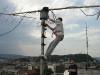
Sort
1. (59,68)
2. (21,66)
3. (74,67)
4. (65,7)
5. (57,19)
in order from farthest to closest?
1. (21,66)
2. (59,68)
3. (74,67)
4. (57,19)
5. (65,7)

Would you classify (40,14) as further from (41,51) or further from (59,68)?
(59,68)

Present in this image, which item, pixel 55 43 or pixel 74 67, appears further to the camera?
pixel 74 67

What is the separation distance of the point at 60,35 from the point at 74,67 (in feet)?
4.36

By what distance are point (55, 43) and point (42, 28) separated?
69 centimetres

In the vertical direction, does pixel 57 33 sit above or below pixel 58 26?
below

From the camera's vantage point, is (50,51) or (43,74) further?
(50,51)

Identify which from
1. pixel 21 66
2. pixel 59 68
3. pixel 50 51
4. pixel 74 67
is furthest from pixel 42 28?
pixel 21 66

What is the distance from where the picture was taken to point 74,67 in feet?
20.7

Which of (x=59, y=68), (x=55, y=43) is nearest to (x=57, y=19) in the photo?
(x=55, y=43)

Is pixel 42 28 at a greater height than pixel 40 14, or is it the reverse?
pixel 40 14

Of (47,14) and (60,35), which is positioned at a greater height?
(47,14)

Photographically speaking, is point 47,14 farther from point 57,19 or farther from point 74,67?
point 74,67

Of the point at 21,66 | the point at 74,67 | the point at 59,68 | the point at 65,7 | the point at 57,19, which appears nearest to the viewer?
the point at 65,7

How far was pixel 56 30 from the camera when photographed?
5.79m
